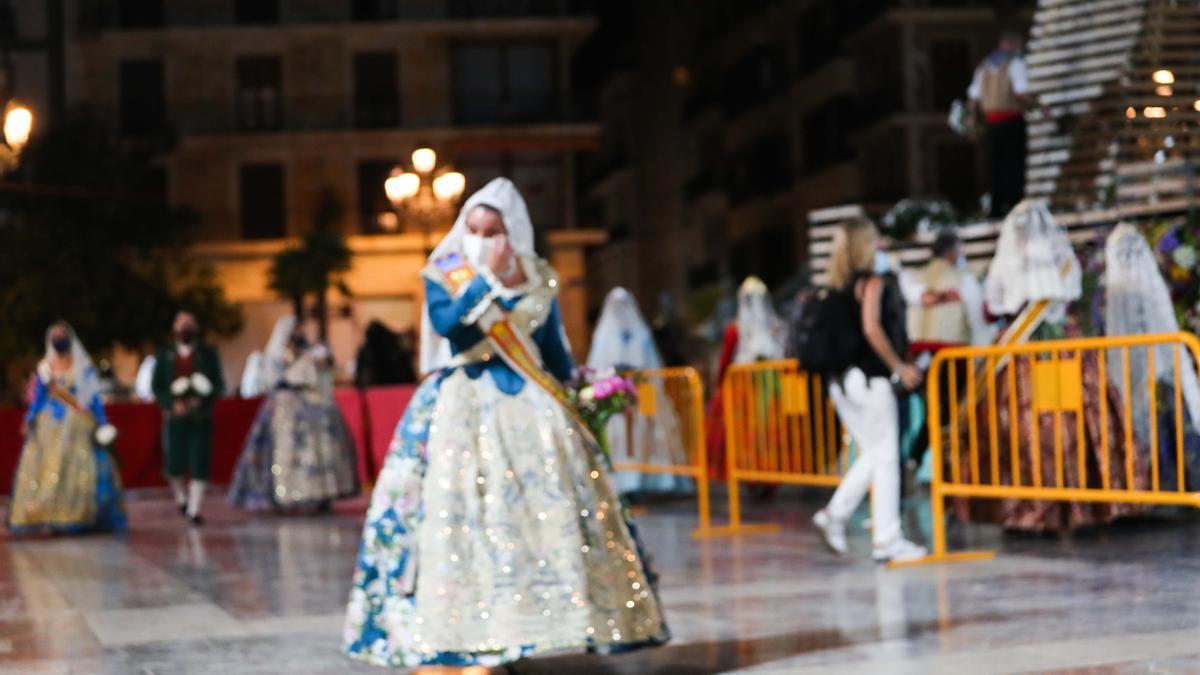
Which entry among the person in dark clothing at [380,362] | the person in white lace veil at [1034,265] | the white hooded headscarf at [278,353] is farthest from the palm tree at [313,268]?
the person in white lace veil at [1034,265]

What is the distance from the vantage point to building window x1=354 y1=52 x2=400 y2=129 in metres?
58.7

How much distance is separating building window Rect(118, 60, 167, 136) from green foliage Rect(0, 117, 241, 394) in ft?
13.9

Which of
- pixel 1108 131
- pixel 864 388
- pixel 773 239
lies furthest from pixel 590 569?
pixel 773 239

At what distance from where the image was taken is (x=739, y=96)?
2549 inches

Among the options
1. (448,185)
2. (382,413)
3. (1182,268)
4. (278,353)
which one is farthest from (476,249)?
(448,185)

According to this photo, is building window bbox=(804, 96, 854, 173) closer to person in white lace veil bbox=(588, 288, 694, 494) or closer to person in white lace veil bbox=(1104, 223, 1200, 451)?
person in white lace veil bbox=(588, 288, 694, 494)

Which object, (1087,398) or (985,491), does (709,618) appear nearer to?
(985,491)

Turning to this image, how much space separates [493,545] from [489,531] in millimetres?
56

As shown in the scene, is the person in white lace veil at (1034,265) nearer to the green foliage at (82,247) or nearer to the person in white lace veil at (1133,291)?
the person in white lace veil at (1133,291)

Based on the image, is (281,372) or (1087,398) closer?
(1087,398)

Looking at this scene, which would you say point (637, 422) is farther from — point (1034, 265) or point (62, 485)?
point (1034, 265)

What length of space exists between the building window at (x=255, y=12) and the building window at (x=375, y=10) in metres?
2.09

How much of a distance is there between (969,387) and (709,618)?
3.13 meters

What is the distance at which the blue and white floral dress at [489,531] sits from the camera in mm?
7992
